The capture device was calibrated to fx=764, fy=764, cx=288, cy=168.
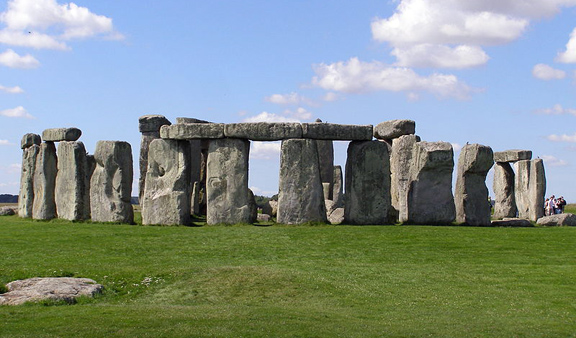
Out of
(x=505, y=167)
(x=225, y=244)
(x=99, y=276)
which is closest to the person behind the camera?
(x=99, y=276)

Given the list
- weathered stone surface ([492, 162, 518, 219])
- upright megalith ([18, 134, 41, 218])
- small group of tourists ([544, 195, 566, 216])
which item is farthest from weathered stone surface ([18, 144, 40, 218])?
small group of tourists ([544, 195, 566, 216])

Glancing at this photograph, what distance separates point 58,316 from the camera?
12.0 meters

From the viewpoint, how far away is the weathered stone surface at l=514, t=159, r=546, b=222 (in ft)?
96.9

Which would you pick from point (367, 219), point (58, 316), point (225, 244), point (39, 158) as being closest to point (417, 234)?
point (367, 219)

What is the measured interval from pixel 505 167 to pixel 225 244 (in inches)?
659

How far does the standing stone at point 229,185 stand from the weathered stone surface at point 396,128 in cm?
673

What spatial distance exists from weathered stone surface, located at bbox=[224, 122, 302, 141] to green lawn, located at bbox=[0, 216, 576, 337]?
298 cm

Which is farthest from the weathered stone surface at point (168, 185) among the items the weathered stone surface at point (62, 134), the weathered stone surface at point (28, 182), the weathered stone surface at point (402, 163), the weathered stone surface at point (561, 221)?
the weathered stone surface at point (561, 221)

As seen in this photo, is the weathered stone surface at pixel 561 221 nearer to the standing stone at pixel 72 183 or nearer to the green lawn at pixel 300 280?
the green lawn at pixel 300 280

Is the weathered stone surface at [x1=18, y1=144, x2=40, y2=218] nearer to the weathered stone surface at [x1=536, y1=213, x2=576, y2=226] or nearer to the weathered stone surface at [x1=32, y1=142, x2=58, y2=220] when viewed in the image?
the weathered stone surface at [x1=32, y1=142, x2=58, y2=220]

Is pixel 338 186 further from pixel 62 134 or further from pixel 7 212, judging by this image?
pixel 7 212

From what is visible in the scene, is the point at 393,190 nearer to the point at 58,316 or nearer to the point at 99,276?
the point at 99,276

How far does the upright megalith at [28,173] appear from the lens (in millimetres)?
28094

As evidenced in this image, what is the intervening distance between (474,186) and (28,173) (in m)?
16.1
